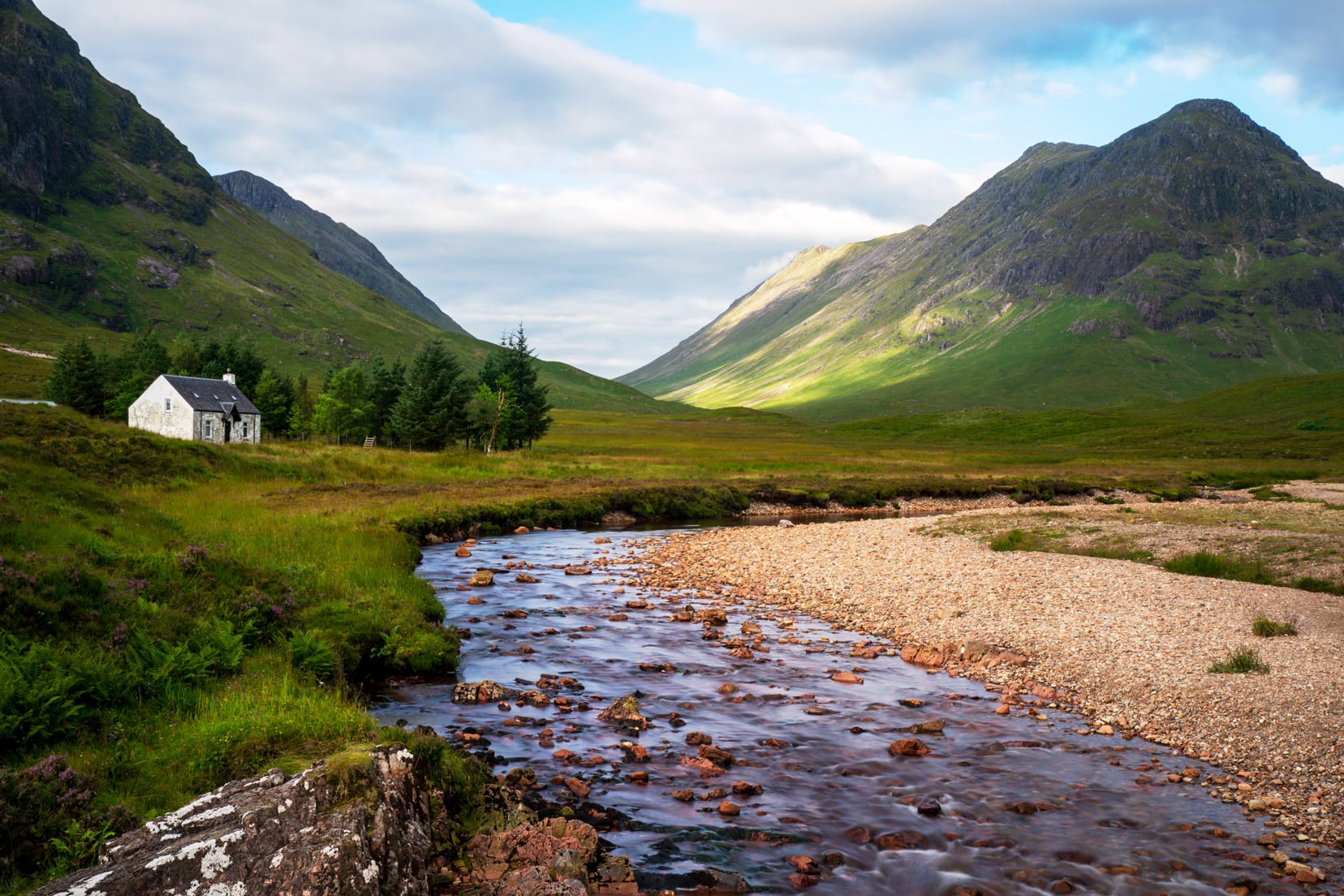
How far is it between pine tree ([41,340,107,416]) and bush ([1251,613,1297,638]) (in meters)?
124

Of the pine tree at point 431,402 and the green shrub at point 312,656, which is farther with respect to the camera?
the pine tree at point 431,402

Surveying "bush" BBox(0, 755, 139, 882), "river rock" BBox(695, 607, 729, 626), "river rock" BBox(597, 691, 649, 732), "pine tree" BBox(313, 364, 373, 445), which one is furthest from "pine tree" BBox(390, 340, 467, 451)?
"bush" BBox(0, 755, 139, 882)

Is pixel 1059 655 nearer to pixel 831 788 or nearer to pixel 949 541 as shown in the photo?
pixel 831 788

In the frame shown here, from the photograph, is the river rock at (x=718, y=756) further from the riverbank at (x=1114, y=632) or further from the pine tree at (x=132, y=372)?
the pine tree at (x=132, y=372)

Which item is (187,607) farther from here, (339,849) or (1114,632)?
(1114,632)

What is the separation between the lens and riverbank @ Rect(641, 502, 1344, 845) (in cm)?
1559

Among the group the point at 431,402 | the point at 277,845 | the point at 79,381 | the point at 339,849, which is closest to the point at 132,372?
the point at 79,381

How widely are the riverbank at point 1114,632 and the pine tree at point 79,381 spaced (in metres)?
100

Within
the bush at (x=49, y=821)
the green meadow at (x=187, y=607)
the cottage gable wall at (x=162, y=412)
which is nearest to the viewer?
the bush at (x=49, y=821)

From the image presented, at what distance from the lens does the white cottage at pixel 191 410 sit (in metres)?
→ 86.4

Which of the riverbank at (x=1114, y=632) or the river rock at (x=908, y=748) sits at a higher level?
the riverbank at (x=1114, y=632)

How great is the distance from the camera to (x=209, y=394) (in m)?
90.9

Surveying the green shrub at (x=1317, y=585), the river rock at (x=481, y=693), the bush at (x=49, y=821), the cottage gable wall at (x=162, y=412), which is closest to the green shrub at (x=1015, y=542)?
the green shrub at (x=1317, y=585)

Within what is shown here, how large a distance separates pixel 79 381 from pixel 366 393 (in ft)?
126
